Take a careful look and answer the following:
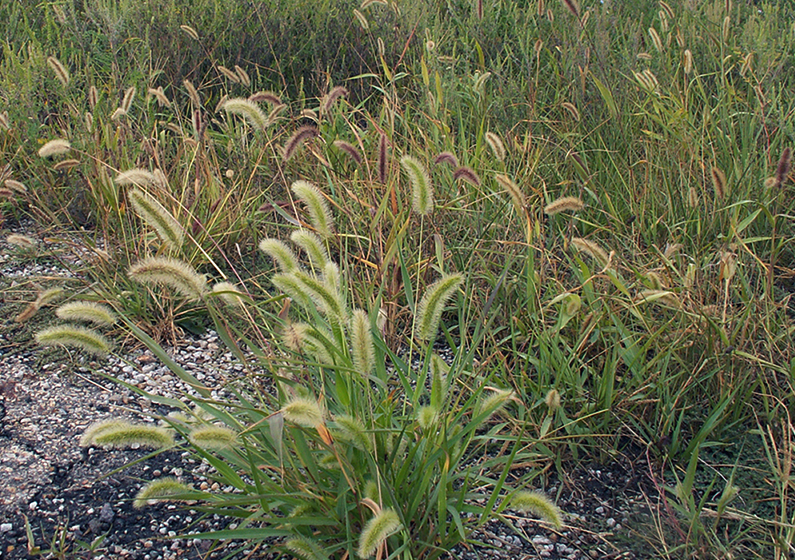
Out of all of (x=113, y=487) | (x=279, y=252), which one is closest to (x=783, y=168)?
(x=279, y=252)

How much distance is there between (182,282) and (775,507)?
147 centimetres

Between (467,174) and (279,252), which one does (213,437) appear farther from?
(467,174)

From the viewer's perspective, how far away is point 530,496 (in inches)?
57.3

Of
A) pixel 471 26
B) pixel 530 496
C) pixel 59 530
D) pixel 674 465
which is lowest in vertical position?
pixel 674 465

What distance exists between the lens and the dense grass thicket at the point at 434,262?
1587mm

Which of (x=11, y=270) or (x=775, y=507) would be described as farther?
(x=11, y=270)

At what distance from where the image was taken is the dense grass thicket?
62.5 inches

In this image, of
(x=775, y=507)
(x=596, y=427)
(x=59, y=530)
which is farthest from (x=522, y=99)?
(x=59, y=530)

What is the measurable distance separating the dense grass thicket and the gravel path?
3.7 inches

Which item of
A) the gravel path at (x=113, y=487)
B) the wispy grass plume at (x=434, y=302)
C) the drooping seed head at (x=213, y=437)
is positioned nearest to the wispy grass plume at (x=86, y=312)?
the gravel path at (x=113, y=487)

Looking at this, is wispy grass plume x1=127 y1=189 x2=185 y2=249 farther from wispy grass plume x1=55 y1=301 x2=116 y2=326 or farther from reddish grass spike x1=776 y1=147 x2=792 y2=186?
reddish grass spike x1=776 y1=147 x2=792 y2=186

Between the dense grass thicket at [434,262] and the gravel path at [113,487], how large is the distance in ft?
0.31

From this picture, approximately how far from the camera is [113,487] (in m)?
1.88

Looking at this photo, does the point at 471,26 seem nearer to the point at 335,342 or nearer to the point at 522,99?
the point at 522,99
